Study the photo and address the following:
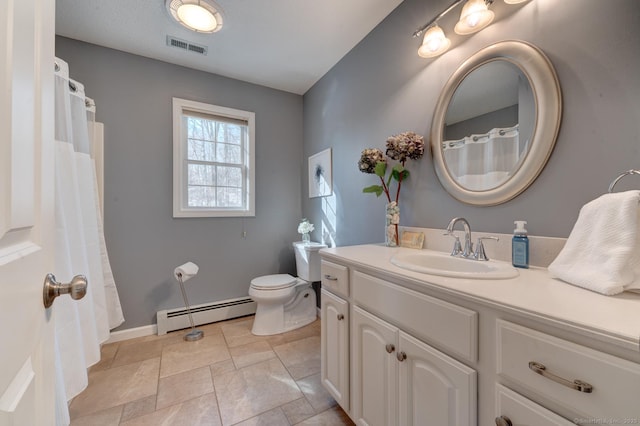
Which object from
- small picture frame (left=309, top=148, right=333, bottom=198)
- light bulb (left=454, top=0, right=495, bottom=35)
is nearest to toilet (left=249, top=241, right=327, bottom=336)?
small picture frame (left=309, top=148, right=333, bottom=198)

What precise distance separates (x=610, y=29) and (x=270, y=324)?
2.55 metres

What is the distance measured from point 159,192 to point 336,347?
2033mm

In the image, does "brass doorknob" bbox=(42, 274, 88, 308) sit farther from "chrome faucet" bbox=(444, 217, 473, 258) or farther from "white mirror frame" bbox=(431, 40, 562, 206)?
"white mirror frame" bbox=(431, 40, 562, 206)

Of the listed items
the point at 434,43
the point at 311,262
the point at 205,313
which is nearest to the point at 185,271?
the point at 205,313

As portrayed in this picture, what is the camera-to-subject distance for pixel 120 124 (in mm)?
2098

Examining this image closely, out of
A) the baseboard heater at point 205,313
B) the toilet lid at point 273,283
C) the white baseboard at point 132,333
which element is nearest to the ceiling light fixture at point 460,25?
the toilet lid at point 273,283

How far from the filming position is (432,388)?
0.83 meters

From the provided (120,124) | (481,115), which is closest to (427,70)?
(481,115)

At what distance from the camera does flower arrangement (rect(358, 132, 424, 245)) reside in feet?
4.67

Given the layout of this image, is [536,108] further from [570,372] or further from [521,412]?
[521,412]

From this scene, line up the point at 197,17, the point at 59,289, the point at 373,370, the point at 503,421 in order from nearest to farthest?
1. the point at 59,289
2. the point at 503,421
3. the point at 373,370
4. the point at 197,17

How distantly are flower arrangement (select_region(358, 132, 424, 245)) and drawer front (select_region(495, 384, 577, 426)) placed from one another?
3.04 ft

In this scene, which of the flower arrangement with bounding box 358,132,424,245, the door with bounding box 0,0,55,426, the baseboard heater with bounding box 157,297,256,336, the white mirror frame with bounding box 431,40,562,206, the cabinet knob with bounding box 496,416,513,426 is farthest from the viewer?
the baseboard heater with bounding box 157,297,256,336

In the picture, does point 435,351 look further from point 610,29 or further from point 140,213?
point 140,213
